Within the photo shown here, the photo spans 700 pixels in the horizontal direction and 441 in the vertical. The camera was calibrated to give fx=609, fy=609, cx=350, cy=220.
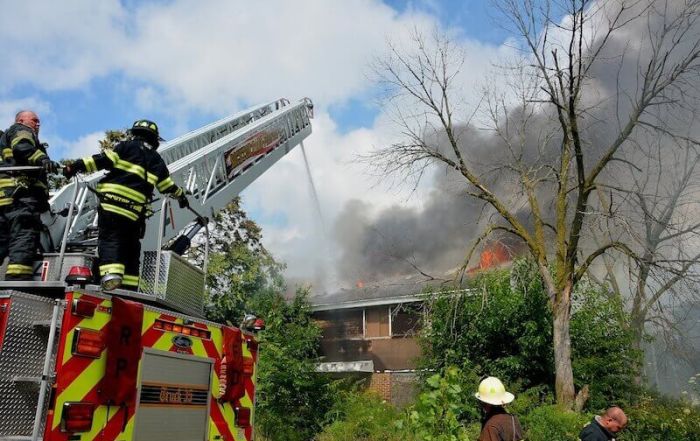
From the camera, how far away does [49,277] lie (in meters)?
4.00

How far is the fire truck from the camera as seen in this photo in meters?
3.10

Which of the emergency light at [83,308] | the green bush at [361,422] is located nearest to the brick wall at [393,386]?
the green bush at [361,422]

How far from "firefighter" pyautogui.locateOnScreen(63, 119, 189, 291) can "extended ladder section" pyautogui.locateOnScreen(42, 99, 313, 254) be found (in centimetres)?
16

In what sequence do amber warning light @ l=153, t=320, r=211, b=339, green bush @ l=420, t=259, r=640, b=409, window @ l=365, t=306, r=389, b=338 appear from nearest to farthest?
amber warning light @ l=153, t=320, r=211, b=339 < green bush @ l=420, t=259, r=640, b=409 < window @ l=365, t=306, r=389, b=338

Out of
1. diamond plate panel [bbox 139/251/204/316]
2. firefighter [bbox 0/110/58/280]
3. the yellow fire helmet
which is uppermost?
firefighter [bbox 0/110/58/280]

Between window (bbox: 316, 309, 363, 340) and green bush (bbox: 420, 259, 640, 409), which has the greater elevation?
window (bbox: 316, 309, 363, 340)

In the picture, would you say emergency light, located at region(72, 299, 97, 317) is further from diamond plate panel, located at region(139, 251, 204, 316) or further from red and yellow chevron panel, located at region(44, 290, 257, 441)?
diamond plate panel, located at region(139, 251, 204, 316)

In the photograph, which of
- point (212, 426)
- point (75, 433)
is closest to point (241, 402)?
point (212, 426)

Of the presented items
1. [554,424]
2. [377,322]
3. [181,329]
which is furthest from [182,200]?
[377,322]

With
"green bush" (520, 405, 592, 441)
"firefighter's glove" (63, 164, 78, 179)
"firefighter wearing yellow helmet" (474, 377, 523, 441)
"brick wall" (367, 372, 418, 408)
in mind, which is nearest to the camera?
"firefighter wearing yellow helmet" (474, 377, 523, 441)

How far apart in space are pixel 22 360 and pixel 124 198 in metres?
1.42

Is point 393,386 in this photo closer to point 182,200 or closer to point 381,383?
point 381,383

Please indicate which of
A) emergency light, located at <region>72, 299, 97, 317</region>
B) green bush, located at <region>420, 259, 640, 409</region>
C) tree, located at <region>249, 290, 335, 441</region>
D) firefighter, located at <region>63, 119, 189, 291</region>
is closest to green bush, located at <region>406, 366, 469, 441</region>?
firefighter, located at <region>63, 119, 189, 291</region>

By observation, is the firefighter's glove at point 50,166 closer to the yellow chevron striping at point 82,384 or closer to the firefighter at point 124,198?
the firefighter at point 124,198
